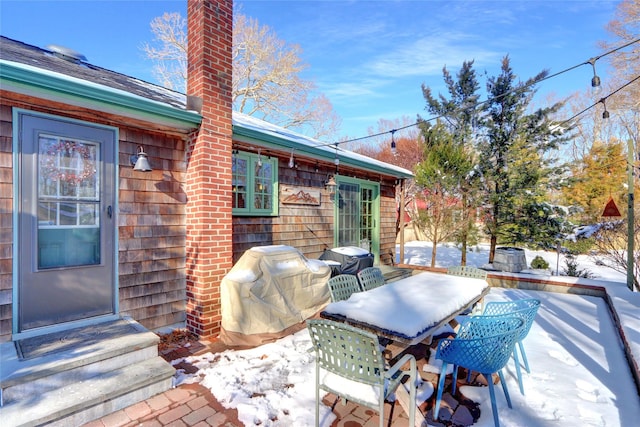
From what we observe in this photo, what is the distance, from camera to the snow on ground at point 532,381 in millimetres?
2332

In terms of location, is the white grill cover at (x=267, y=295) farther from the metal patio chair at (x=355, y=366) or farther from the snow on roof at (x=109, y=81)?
the snow on roof at (x=109, y=81)

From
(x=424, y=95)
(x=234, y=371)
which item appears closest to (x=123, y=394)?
(x=234, y=371)

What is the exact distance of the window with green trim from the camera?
4.75 meters

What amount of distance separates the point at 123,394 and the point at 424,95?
535 inches

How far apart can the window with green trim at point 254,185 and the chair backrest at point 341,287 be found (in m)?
2.06

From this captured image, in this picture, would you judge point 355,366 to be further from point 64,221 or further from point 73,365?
point 64,221

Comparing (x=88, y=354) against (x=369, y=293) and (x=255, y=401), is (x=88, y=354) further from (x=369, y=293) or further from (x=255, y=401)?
(x=369, y=293)

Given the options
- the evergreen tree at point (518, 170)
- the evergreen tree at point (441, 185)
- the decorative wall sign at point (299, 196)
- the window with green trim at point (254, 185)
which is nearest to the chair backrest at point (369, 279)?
the window with green trim at point (254, 185)

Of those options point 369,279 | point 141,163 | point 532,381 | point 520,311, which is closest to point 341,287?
point 369,279

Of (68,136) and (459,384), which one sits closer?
(459,384)

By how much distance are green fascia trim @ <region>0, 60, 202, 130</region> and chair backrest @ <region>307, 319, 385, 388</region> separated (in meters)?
2.86

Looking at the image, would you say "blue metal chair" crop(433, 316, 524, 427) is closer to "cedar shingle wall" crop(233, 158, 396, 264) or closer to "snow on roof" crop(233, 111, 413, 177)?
"cedar shingle wall" crop(233, 158, 396, 264)

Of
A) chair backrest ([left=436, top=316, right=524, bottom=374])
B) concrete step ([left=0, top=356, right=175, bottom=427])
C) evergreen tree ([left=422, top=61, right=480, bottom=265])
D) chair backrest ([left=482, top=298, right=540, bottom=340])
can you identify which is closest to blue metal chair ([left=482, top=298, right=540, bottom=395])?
chair backrest ([left=482, top=298, right=540, bottom=340])

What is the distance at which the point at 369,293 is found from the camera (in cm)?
321
